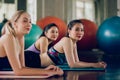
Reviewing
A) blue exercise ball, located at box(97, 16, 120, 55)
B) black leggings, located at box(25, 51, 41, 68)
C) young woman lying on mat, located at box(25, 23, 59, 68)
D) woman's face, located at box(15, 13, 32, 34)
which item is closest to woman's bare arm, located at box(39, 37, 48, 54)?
young woman lying on mat, located at box(25, 23, 59, 68)

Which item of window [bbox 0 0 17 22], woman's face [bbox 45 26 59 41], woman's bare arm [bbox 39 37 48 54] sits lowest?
woman's bare arm [bbox 39 37 48 54]

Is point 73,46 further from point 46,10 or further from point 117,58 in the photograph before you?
point 46,10

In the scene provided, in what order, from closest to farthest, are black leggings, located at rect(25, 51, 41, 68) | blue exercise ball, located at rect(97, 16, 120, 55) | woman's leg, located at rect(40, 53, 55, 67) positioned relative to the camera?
black leggings, located at rect(25, 51, 41, 68), woman's leg, located at rect(40, 53, 55, 67), blue exercise ball, located at rect(97, 16, 120, 55)

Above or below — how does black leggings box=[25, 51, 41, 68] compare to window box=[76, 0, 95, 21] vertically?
below

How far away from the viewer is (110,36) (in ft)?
16.5

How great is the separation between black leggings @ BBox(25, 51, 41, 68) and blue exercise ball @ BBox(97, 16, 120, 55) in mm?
2277

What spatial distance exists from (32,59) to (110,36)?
240 cm

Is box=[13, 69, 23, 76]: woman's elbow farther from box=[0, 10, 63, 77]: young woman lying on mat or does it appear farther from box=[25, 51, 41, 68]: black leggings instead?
box=[25, 51, 41, 68]: black leggings

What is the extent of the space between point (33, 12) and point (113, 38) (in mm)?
2700

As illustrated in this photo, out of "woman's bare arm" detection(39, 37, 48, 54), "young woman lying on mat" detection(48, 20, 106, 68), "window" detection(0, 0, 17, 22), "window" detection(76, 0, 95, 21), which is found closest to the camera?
"young woman lying on mat" detection(48, 20, 106, 68)

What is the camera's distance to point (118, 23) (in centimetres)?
507

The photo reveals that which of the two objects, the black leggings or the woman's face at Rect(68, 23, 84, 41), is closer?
the black leggings

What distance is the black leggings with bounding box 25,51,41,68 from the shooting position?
290 cm

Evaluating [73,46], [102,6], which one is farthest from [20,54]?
[102,6]
